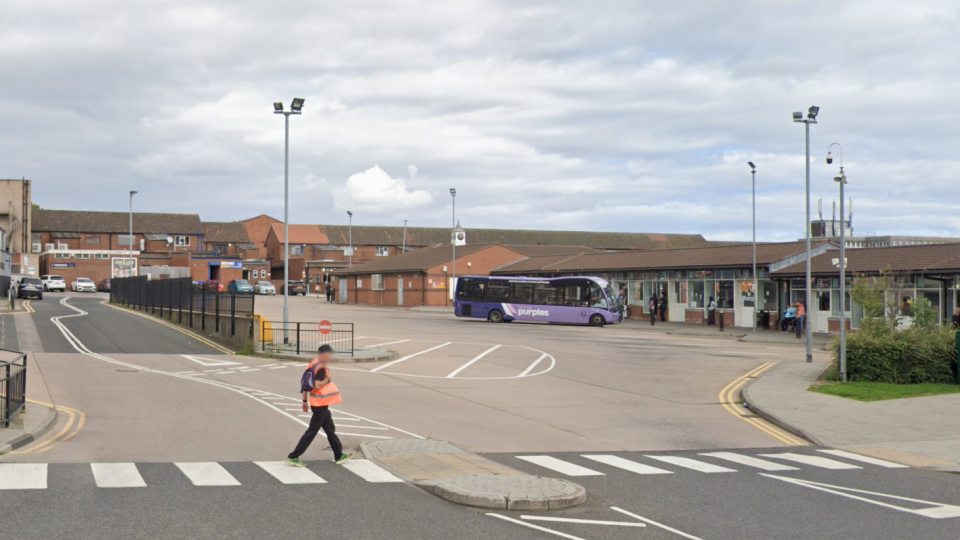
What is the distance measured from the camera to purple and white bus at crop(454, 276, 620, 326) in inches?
1873

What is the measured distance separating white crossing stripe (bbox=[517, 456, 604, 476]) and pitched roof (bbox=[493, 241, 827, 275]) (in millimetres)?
34264

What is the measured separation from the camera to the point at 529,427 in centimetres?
1489

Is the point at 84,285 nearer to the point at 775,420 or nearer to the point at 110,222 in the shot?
the point at 110,222

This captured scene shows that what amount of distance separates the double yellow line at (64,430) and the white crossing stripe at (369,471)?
14.1 ft

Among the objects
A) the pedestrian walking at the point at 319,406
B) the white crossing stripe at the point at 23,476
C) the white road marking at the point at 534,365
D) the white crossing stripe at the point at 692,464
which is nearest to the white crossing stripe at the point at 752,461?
the white crossing stripe at the point at 692,464

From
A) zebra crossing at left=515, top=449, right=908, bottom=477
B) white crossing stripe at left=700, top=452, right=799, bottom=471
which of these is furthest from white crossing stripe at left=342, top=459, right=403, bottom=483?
white crossing stripe at left=700, top=452, right=799, bottom=471

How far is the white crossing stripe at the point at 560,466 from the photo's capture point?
431 inches

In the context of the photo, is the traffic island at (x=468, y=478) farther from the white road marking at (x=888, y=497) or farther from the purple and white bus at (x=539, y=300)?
the purple and white bus at (x=539, y=300)

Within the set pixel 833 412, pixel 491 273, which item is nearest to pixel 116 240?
pixel 491 273

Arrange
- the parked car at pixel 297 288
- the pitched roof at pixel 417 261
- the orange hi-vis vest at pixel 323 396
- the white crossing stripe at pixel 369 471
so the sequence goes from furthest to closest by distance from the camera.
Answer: the parked car at pixel 297 288
the pitched roof at pixel 417 261
the orange hi-vis vest at pixel 323 396
the white crossing stripe at pixel 369 471

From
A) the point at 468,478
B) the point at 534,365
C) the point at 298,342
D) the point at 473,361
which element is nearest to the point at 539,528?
the point at 468,478

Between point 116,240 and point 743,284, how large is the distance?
89.6 meters

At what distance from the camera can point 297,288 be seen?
326 ft

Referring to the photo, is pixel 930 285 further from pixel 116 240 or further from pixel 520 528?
pixel 116 240
